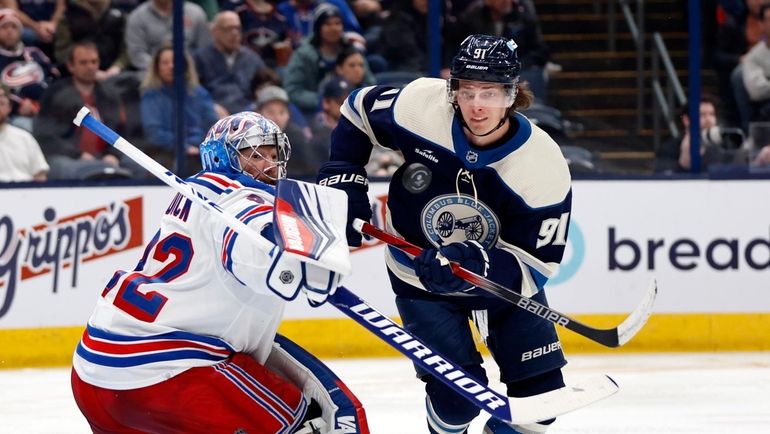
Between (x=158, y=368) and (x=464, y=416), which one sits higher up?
(x=158, y=368)

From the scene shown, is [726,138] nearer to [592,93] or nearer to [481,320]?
[592,93]

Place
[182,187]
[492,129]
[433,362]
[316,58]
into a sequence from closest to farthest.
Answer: [182,187], [433,362], [492,129], [316,58]

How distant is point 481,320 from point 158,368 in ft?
3.05

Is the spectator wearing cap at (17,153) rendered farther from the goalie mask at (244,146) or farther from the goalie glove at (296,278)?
the goalie glove at (296,278)

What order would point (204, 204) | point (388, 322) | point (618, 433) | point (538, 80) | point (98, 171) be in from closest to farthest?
point (204, 204)
point (388, 322)
point (618, 433)
point (98, 171)
point (538, 80)

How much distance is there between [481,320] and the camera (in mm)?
3285

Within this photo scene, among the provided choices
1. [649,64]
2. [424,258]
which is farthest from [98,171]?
[424,258]

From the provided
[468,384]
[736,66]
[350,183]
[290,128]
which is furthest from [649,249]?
[468,384]

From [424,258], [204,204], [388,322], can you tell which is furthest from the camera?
[424,258]

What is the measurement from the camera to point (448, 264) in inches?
118

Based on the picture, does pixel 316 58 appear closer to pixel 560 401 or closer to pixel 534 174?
pixel 534 174

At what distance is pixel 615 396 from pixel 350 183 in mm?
1976

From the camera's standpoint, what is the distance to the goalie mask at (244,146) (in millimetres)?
2766

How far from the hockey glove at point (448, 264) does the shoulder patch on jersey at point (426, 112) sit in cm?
25
